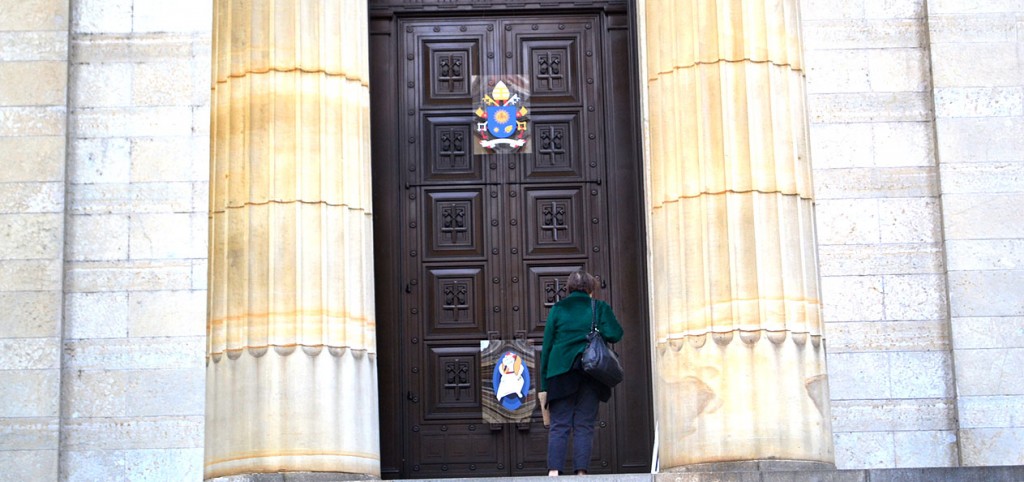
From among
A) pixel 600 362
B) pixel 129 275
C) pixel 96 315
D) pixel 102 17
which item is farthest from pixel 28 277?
pixel 600 362

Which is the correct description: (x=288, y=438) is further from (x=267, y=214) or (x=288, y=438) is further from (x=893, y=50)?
Answer: (x=893, y=50)

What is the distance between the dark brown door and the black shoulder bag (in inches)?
80.6

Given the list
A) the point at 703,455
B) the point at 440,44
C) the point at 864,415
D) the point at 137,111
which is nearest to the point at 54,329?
the point at 137,111

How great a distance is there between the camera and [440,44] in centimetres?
1528

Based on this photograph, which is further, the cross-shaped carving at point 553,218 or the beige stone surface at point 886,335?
the cross-shaped carving at point 553,218

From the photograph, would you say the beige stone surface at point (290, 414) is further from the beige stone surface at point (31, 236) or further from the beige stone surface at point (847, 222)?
the beige stone surface at point (847, 222)

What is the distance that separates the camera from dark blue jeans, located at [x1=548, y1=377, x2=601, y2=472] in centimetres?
1275

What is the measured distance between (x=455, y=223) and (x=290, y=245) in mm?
1926

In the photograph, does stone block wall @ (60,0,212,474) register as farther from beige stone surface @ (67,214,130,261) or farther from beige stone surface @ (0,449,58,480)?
beige stone surface @ (0,449,58,480)

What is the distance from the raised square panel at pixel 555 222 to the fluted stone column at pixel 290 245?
1692mm

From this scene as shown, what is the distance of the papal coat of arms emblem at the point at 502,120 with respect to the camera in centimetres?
1506

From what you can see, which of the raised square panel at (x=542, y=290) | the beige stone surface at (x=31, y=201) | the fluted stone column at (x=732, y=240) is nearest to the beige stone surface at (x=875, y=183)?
the fluted stone column at (x=732, y=240)

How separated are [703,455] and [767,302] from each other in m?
1.31

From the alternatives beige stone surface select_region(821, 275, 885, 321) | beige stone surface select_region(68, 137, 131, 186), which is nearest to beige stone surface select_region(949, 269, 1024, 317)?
beige stone surface select_region(821, 275, 885, 321)
